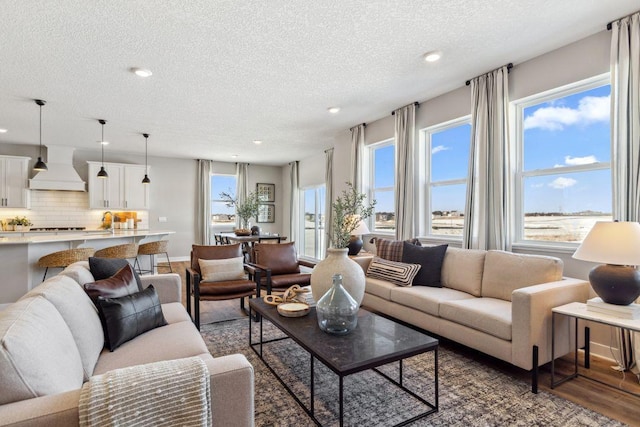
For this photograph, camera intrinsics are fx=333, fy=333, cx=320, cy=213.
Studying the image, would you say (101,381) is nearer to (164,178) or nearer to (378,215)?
(378,215)

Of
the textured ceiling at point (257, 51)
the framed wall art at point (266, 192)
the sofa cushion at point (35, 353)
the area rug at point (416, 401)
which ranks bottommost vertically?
the area rug at point (416, 401)

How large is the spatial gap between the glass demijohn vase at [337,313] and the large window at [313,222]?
584 cm

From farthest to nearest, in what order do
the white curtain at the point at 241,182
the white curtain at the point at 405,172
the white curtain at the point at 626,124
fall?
the white curtain at the point at 241,182
the white curtain at the point at 405,172
the white curtain at the point at 626,124

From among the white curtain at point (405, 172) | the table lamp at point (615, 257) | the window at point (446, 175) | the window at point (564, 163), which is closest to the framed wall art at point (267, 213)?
the white curtain at point (405, 172)

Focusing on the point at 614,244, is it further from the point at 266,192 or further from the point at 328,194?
the point at 266,192

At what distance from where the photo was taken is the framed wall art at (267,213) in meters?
10.0

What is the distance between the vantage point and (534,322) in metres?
2.34

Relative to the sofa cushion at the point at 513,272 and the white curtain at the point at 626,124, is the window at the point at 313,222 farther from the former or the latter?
the white curtain at the point at 626,124

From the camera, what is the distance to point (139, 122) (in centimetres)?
554

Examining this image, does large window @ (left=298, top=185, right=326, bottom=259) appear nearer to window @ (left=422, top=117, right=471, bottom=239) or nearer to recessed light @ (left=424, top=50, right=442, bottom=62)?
window @ (left=422, top=117, right=471, bottom=239)

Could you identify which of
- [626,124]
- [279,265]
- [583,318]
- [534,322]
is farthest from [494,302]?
[279,265]

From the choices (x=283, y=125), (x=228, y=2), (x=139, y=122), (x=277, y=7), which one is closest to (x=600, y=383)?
(x=277, y=7)

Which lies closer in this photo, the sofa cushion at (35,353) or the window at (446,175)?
the sofa cushion at (35,353)

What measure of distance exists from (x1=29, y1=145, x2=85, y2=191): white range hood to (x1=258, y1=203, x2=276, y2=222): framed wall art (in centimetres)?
441
